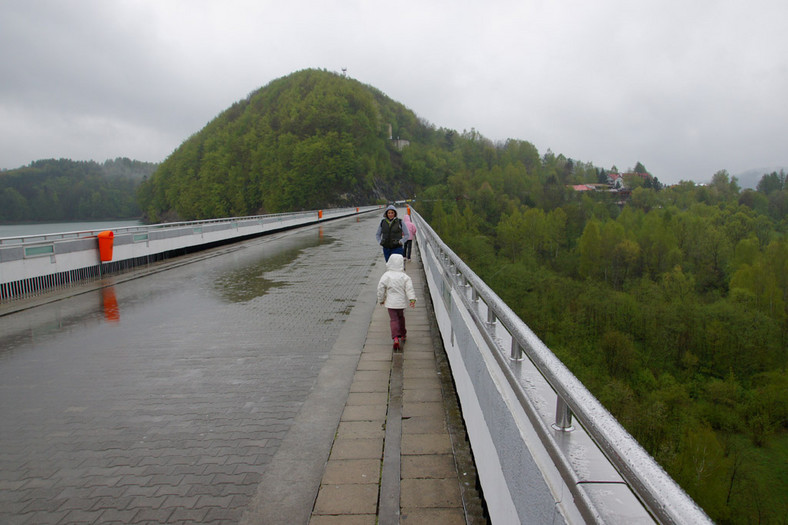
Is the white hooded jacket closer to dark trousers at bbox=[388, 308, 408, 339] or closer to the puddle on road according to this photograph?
dark trousers at bbox=[388, 308, 408, 339]

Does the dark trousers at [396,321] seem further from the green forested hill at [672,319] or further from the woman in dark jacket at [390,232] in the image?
the green forested hill at [672,319]

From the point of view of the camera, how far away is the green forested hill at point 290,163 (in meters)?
128

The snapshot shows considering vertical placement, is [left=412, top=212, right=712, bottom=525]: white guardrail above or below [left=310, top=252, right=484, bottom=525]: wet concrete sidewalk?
above

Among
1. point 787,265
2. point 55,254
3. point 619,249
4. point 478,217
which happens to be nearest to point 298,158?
point 478,217

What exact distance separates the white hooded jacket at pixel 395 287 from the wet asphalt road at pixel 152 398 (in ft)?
3.48

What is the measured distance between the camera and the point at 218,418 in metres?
4.45

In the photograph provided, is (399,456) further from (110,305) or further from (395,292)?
(110,305)

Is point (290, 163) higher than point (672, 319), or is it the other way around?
point (290, 163)

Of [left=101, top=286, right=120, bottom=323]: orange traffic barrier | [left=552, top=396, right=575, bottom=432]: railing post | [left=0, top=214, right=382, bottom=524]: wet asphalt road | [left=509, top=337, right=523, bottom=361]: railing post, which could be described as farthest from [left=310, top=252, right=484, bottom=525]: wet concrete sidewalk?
[left=101, top=286, right=120, bottom=323]: orange traffic barrier

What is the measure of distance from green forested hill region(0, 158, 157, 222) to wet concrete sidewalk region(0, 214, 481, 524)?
10465cm

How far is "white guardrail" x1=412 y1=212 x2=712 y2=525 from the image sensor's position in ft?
3.86

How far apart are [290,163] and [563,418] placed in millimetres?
135650

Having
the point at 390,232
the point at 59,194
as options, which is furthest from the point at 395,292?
the point at 59,194

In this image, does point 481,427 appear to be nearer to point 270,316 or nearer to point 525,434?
point 525,434
